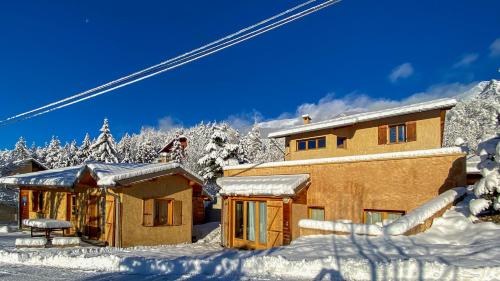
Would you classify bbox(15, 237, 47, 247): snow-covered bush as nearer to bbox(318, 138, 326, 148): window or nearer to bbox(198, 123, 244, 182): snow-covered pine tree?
bbox(318, 138, 326, 148): window

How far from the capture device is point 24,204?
2617 cm

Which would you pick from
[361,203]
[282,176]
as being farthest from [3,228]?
[361,203]

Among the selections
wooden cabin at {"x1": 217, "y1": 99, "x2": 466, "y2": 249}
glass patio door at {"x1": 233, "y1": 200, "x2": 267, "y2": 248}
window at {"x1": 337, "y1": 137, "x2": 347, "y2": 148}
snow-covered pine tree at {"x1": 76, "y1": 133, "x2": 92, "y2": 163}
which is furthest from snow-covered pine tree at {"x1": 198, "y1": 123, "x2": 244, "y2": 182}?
snow-covered pine tree at {"x1": 76, "y1": 133, "x2": 92, "y2": 163}

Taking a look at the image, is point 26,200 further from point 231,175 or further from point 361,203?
point 361,203

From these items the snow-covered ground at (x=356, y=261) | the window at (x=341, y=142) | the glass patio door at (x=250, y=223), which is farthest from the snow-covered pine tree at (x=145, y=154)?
the snow-covered ground at (x=356, y=261)

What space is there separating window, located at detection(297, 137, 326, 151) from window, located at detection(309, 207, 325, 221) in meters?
6.16

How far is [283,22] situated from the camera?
323 inches

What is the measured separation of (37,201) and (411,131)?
2275cm

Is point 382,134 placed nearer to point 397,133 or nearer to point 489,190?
point 397,133

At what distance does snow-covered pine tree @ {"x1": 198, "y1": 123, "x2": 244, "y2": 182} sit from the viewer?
37531mm

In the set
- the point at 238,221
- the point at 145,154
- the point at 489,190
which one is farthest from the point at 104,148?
the point at 489,190

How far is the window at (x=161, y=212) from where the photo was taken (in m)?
17.8

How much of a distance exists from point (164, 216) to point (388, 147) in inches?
442

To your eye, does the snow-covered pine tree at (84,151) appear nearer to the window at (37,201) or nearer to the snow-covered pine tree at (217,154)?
the snow-covered pine tree at (217,154)
